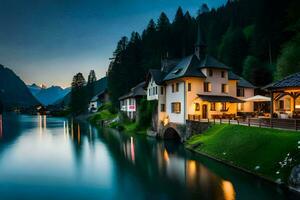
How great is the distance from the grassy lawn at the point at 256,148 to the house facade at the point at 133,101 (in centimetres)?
2882

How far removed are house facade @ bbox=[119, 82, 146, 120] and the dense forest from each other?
9017 millimetres

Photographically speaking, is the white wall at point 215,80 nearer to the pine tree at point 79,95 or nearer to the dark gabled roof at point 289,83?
the dark gabled roof at point 289,83

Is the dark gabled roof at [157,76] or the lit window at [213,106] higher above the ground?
the dark gabled roof at [157,76]

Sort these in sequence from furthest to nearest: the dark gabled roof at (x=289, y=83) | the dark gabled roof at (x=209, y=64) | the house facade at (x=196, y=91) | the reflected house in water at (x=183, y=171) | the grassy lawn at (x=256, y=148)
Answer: the dark gabled roof at (x=209, y=64)
the house facade at (x=196, y=91)
the dark gabled roof at (x=289, y=83)
the grassy lawn at (x=256, y=148)
the reflected house in water at (x=183, y=171)

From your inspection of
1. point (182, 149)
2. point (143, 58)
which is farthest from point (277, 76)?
point (143, 58)

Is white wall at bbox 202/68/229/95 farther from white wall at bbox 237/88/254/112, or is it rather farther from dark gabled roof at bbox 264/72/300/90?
dark gabled roof at bbox 264/72/300/90

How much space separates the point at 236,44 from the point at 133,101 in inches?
1361

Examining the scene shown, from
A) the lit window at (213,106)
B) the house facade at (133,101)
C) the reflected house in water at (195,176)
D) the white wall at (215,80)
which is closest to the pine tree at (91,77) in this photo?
the house facade at (133,101)

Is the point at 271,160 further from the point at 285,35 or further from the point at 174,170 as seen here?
the point at 285,35

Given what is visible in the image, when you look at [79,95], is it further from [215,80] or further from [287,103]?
[287,103]

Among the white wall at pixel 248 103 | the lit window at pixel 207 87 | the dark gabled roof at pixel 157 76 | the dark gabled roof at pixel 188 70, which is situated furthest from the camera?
the white wall at pixel 248 103

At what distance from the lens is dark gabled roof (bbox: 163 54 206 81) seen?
40375 millimetres

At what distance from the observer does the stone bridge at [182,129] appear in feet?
116

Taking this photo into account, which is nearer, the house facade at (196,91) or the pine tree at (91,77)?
the house facade at (196,91)
